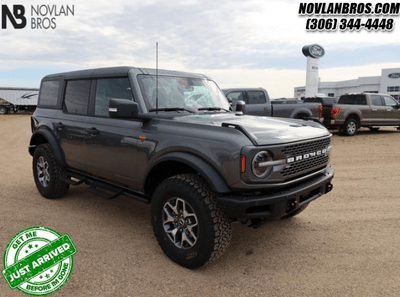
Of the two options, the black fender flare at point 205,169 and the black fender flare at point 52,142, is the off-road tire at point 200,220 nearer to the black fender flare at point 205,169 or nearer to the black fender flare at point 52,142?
the black fender flare at point 205,169

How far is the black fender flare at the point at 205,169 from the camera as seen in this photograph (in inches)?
114

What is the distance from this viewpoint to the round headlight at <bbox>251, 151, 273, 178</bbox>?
2.82 meters

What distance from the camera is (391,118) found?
49.7 ft

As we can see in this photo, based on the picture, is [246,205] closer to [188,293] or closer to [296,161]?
[296,161]

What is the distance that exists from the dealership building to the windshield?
60859 mm

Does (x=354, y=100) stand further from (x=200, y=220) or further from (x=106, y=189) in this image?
(x=200, y=220)

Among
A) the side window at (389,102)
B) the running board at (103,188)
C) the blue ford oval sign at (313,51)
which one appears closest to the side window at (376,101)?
the side window at (389,102)

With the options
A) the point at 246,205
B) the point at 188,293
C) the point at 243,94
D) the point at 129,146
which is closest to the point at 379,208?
the point at 246,205

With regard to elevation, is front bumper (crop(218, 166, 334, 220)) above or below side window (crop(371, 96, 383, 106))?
below

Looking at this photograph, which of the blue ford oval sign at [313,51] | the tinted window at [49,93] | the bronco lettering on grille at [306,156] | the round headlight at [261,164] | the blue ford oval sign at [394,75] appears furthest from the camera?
the blue ford oval sign at [394,75]

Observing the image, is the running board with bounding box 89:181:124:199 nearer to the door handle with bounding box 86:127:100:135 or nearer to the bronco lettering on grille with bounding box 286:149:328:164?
the door handle with bounding box 86:127:100:135

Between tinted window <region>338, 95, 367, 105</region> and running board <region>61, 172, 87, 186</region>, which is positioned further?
tinted window <region>338, 95, 367, 105</region>

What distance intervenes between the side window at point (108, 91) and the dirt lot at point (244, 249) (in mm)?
1530

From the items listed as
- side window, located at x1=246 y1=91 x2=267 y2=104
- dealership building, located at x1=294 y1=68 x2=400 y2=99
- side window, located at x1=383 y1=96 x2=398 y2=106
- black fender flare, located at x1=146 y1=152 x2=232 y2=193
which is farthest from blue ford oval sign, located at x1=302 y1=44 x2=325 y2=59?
black fender flare, located at x1=146 y1=152 x2=232 y2=193
